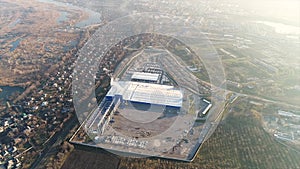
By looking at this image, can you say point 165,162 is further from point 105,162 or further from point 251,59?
point 251,59

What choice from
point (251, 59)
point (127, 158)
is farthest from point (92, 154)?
point (251, 59)

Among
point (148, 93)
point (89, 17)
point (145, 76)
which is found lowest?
point (148, 93)

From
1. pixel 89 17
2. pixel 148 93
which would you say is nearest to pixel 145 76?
pixel 148 93

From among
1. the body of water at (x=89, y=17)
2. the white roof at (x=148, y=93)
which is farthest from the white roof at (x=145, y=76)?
the body of water at (x=89, y=17)

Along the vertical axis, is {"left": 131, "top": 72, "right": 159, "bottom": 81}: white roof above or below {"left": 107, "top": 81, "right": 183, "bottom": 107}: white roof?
above

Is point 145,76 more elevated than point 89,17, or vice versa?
point 89,17

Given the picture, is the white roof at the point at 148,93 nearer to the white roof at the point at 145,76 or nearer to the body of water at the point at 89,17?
the white roof at the point at 145,76

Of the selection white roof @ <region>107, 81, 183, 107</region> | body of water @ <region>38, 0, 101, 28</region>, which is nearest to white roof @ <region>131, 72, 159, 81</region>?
white roof @ <region>107, 81, 183, 107</region>

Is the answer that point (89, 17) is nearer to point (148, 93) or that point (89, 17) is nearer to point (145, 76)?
point (145, 76)

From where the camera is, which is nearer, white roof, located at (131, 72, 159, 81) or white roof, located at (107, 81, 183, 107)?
white roof, located at (107, 81, 183, 107)

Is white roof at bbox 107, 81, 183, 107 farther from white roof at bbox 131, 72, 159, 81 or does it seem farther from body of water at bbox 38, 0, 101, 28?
body of water at bbox 38, 0, 101, 28
